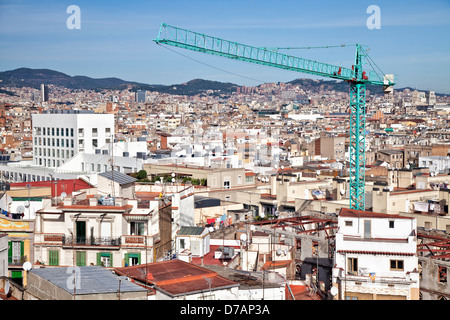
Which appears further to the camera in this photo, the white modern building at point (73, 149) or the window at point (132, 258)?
the white modern building at point (73, 149)

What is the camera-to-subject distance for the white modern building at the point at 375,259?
5.91 meters

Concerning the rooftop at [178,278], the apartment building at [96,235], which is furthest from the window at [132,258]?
the rooftop at [178,278]

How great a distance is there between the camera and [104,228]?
7496 millimetres

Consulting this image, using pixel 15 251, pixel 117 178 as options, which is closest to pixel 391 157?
pixel 117 178

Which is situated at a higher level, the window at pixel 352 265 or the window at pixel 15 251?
the window at pixel 352 265

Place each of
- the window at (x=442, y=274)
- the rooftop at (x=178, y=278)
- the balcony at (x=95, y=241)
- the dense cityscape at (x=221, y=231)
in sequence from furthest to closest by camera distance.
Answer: the balcony at (x=95, y=241) → the window at (x=442, y=274) → the dense cityscape at (x=221, y=231) → the rooftop at (x=178, y=278)

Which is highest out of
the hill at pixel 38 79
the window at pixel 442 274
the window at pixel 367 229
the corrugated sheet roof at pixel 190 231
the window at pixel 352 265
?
the hill at pixel 38 79

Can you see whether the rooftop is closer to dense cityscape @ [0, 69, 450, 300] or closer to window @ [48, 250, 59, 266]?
dense cityscape @ [0, 69, 450, 300]

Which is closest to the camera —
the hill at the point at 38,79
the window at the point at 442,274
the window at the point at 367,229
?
the window at the point at 367,229

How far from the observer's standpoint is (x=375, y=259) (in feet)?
20.2

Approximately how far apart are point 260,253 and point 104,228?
1.91 metres

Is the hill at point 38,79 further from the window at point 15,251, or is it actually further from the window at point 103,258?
the window at point 103,258

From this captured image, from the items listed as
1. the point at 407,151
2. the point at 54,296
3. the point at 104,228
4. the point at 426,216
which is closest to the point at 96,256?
the point at 104,228

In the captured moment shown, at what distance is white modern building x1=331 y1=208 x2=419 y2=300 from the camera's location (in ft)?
19.4
